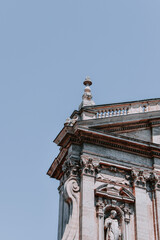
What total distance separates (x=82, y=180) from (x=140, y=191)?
2.33 m

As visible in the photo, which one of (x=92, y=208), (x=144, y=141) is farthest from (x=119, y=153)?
(x=92, y=208)

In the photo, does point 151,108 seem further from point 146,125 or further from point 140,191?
point 140,191

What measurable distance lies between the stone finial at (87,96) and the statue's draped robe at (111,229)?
4843 millimetres

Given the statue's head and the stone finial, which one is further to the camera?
the stone finial

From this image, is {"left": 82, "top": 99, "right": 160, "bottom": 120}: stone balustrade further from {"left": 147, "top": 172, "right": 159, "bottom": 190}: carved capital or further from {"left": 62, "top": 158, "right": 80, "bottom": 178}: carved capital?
{"left": 147, "top": 172, "right": 159, "bottom": 190}: carved capital

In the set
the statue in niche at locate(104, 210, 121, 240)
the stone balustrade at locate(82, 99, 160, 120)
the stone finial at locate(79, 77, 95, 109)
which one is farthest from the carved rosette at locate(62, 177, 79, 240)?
the stone finial at locate(79, 77, 95, 109)

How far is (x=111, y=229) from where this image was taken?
20.6 meters

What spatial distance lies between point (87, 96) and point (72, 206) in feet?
16.4

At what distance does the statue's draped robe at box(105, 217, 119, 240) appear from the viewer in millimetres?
20484

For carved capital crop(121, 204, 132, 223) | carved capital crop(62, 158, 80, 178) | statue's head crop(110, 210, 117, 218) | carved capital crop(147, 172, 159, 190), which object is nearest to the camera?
statue's head crop(110, 210, 117, 218)

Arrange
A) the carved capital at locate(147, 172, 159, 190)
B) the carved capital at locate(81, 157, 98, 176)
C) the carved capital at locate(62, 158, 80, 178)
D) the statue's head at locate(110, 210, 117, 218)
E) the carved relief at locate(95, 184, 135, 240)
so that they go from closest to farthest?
the carved relief at locate(95, 184, 135, 240) < the statue's head at locate(110, 210, 117, 218) < the carved capital at locate(81, 157, 98, 176) < the carved capital at locate(62, 158, 80, 178) < the carved capital at locate(147, 172, 159, 190)

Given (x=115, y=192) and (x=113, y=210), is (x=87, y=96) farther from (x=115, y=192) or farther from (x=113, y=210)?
(x=113, y=210)

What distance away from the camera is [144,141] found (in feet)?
74.6

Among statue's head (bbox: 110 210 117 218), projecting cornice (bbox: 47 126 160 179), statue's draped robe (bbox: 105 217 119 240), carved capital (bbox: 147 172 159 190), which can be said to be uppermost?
projecting cornice (bbox: 47 126 160 179)
